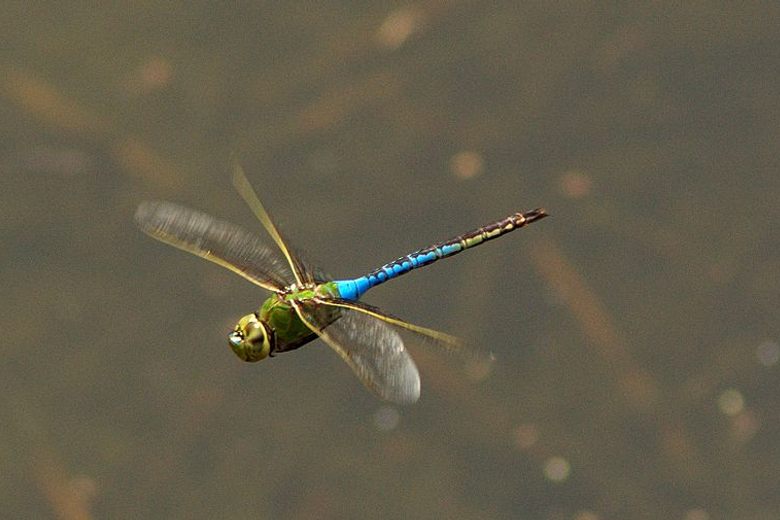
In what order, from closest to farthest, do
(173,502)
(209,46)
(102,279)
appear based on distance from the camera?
(173,502)
(102,279)
(209,46)

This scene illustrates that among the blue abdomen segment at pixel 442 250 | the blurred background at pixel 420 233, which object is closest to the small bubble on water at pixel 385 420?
the blurred background at pixel 420 233

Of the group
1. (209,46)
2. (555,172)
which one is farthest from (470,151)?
(209,46)

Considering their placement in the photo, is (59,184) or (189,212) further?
(59,184)

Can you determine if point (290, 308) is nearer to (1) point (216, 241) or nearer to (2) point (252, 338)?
(2) point (252, 338)

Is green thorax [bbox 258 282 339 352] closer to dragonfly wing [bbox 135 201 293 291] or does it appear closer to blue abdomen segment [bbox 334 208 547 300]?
dragonfly wing [bbox 135 201 293 291]

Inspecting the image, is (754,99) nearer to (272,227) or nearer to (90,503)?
(272,227)

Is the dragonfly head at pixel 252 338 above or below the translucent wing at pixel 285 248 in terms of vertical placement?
below

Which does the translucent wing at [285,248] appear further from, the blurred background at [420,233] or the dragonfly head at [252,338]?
the blurred background at [420,233]
